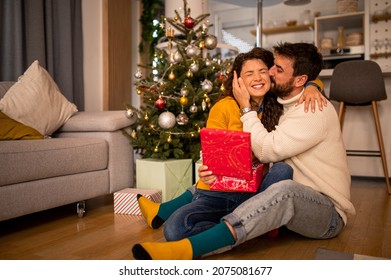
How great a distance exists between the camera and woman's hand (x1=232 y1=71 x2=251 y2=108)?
4.37 ft

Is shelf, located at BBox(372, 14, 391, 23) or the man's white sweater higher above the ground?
shelf, located at BBox(372, 14, 391, 23)

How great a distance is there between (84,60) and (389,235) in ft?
8.76

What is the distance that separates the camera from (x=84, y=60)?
3197mm

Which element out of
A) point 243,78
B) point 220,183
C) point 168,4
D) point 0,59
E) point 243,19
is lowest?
point 220,183

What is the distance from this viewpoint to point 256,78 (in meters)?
1.38

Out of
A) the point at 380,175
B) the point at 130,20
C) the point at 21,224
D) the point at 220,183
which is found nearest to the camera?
the point at 220,183

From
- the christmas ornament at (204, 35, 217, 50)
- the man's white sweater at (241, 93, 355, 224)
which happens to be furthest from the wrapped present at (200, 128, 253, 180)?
the christmas ornament at (204, 35, 217, 50)

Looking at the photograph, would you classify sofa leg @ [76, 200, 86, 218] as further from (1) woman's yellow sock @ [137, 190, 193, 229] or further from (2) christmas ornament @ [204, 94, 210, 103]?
(2) christmas ornament @ [204, 94, 210, 103]

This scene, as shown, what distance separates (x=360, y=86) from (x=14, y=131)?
2.18 metres

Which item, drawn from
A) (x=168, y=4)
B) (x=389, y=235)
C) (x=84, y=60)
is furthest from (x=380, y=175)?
(x=84, y=60)

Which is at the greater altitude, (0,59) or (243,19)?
(243,19)

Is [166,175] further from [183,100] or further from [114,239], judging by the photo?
[114,239]

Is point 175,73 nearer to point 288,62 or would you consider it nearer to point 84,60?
point 288,62

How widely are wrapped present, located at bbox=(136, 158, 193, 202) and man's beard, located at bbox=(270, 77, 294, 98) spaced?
2.60 feet
